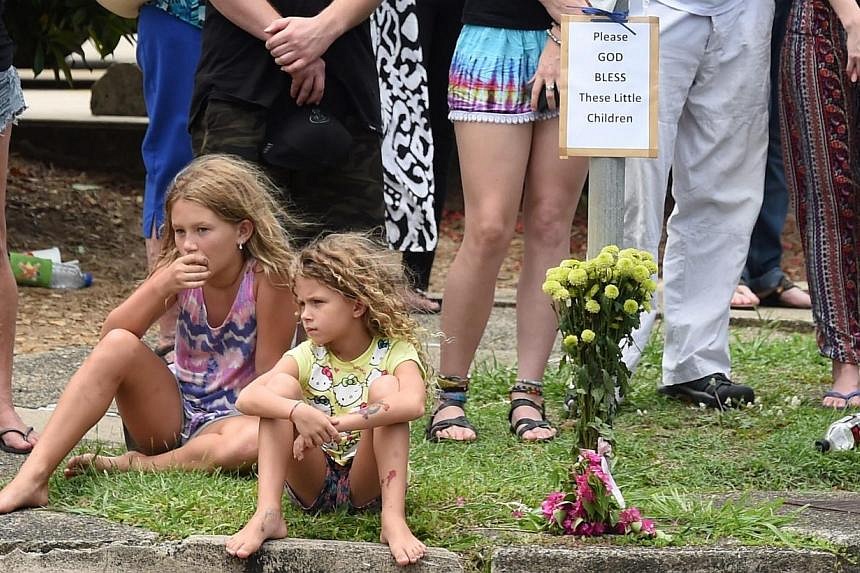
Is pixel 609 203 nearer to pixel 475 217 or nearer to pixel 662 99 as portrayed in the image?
pixel 475 217

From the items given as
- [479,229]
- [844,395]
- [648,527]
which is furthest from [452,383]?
[844,395]

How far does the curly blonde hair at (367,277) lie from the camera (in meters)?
3.18

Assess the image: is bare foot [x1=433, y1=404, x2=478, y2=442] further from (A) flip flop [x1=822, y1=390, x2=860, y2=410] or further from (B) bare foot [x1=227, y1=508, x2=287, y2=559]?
(A) flip flop [x1=822, y1=390, x2=860, y2=410]

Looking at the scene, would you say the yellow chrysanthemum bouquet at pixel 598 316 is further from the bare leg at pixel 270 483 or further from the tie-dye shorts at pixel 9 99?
the tie-dye shorts at pixel 9 99

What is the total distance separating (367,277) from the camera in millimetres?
3211

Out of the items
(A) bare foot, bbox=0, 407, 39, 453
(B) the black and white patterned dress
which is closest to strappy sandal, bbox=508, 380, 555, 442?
(A) bare foot, bbox=0, 407, 39, 453

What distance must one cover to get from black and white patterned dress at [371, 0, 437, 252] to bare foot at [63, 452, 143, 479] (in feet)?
8.32

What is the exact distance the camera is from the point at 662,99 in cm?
443

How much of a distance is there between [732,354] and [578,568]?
2.74 metres

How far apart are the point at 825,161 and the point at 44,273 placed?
12.8 ft

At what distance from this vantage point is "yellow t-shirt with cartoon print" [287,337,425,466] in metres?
3.24

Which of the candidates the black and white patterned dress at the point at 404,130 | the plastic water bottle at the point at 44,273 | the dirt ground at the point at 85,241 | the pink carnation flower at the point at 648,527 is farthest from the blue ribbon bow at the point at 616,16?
the plastic water bottle at the point at 44,273

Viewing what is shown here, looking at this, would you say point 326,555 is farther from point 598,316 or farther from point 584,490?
point 598,316

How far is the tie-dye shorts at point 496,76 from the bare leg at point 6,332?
1.30 meters
